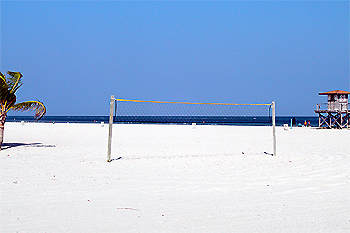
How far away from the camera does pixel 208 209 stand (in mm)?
4387

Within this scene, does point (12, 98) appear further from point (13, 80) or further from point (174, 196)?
point (174, 196)

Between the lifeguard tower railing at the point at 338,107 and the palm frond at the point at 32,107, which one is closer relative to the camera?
the palm frond at the point at 32,107

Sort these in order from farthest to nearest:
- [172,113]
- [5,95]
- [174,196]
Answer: [172,113] → [5,95] → [174,196]

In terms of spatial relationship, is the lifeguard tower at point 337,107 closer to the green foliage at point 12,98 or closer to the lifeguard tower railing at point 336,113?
the lifeguard tower railing at point 336,113

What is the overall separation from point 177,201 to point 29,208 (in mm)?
1986

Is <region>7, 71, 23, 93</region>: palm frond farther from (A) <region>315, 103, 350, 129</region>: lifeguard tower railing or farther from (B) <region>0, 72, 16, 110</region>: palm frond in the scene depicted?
(A) <region>315, 103, 350, 129</region>: lifeguard tower railing

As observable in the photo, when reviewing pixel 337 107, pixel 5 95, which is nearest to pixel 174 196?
pixel 5 95

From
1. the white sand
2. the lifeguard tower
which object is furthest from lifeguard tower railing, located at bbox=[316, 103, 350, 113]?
the white sand

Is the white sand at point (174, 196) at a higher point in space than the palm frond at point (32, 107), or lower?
lower

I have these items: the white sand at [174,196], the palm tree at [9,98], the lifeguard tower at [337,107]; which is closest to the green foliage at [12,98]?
the palm tree at [9,98]

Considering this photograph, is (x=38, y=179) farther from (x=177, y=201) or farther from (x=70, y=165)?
(x=177, y=201)

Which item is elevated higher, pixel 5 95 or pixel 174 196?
pixel 5 95

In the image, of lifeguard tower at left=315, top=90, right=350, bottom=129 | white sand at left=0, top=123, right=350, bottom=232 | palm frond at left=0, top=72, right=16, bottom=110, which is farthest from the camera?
lifeguard tower at left=315, top=90, right=350, bottom=129

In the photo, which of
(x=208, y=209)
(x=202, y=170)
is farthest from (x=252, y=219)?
(x=202, y=170)
